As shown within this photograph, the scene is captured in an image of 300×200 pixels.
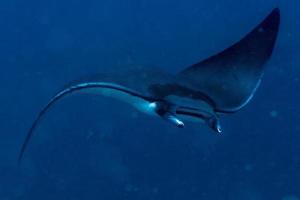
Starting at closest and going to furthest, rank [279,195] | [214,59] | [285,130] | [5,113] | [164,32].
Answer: [214,59]
[279,195]
[285,130]
[5,113]
[164,32]

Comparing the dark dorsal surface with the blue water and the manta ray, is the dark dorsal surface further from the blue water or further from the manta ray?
the blue water

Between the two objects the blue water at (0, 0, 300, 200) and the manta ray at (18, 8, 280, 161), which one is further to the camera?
the blue water at (0, 0, 300, 200)

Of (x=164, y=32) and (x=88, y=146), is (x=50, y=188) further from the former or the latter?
(x=164, y=32)

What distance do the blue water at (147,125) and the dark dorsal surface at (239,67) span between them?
129 inches

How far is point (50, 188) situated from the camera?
9289 mm

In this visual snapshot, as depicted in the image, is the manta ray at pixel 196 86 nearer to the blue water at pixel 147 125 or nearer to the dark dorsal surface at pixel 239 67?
the dark dorsal surface at pixel 239 67

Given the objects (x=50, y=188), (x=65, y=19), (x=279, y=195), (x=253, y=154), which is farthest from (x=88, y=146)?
(x=65, y=19)

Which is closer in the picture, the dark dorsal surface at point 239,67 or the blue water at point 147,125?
the dark dorsal surface at point 239,67

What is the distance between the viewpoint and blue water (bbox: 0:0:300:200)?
343 inches

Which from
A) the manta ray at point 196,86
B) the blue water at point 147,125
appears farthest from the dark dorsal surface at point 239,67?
the blue water at point 147,125

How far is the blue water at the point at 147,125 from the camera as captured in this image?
28.6ft

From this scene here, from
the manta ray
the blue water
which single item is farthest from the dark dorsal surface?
the blue water

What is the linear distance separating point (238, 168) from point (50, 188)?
413 centimetres

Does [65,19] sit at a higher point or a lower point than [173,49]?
higher
